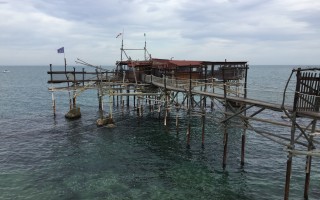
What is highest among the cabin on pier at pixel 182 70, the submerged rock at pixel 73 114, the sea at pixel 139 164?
the cabin on pier at pixel 182 70

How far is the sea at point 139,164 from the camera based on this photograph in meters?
20.8

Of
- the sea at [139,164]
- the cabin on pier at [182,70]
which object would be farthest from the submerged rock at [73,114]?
the cabin on pier at [182,70]

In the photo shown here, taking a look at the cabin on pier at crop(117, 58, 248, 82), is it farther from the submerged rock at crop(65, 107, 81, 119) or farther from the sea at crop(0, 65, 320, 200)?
the submerged rock at crop(65, 107, 81, 119)

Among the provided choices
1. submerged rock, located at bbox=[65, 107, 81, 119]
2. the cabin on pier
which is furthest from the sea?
the cabin on pier

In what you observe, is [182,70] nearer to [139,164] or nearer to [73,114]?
[73,114]

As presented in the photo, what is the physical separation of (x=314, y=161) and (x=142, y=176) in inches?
624

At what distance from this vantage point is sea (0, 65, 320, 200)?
20766 mm

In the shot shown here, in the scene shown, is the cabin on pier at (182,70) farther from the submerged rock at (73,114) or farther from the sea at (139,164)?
the submerged rock at (73,114)

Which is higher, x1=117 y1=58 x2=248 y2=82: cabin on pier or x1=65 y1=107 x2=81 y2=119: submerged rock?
x1=117 y1=58 x2=248 y2=82: cabin on pier

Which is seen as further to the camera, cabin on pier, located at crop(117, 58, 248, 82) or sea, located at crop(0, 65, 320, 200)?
cabin on pier, located at crop(117, 58, 248, 82)

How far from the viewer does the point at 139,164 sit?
1021 inches

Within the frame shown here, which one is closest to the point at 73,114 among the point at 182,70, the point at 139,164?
the point at 182,70

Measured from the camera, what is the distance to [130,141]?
107 ft

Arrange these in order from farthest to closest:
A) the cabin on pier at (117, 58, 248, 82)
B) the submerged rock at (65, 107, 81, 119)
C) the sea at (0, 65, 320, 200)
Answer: the submerged rock at (65, 107, 81, 119)
the cabin on pier at (117, 58, 248, 82)
the sea at (0, 65, 320, 200)
